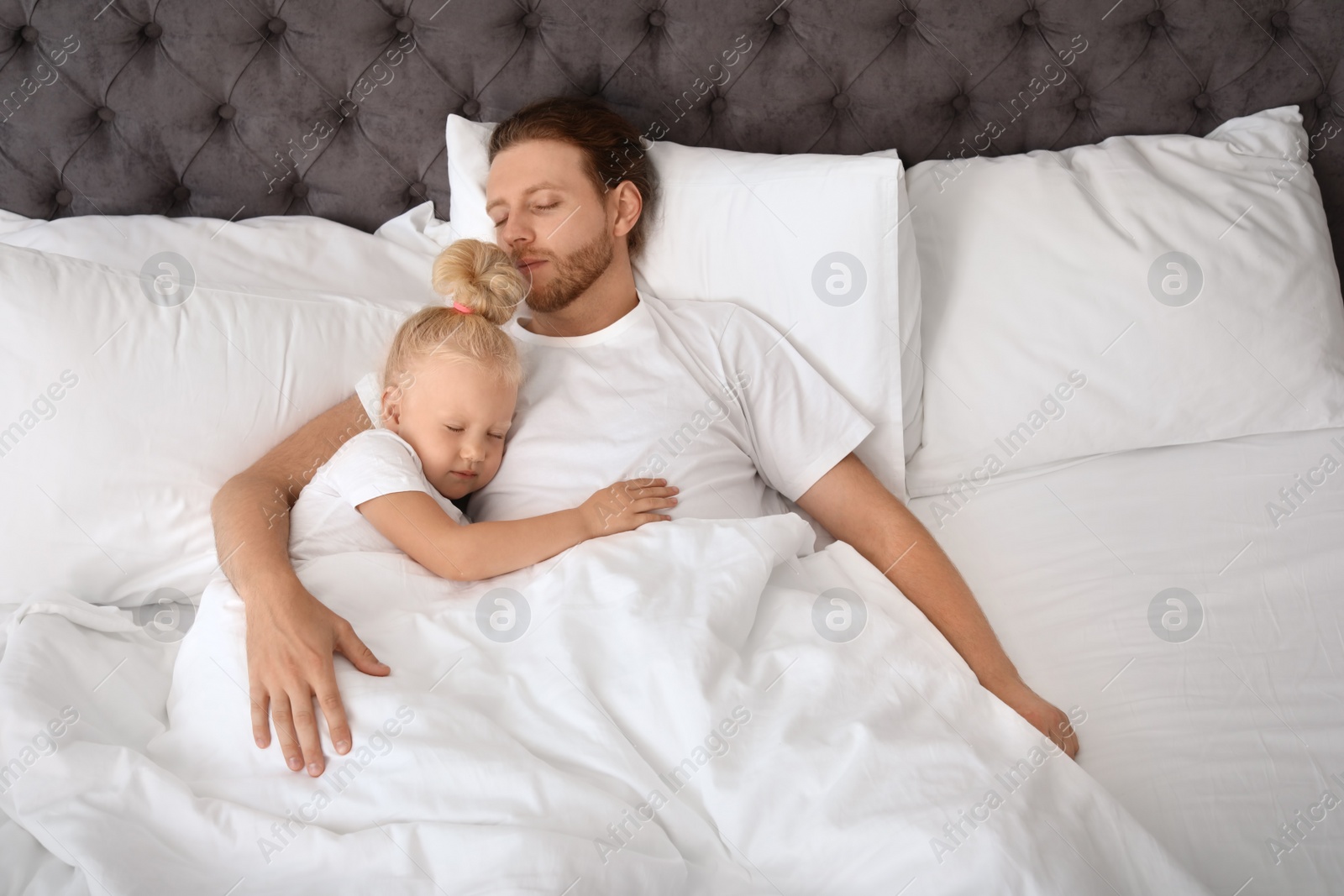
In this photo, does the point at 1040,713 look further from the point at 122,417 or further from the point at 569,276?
the point at 122,417

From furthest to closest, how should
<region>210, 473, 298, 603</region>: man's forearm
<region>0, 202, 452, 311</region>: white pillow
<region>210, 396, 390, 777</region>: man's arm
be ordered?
<region>0, 202, 452, 311</region>: white pillow < <region>210, 473, 298, 603</region>: man's forearm < <region>210, 396, 390, 777</region>: man's arm

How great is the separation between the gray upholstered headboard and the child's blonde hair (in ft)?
1.64

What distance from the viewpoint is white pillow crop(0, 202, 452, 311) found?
1.72 m

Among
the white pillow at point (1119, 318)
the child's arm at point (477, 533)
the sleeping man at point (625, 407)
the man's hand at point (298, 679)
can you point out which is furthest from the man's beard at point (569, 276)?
the man's hand at point (298, 679)

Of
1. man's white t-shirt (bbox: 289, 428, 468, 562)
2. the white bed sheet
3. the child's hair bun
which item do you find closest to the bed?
the white bed sheet

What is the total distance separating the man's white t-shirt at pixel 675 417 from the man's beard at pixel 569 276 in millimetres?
75

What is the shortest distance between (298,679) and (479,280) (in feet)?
2.42

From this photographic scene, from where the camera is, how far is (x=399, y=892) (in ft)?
3.19

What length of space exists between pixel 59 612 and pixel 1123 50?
7.43 ft

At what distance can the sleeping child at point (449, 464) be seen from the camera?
1377 millimetres

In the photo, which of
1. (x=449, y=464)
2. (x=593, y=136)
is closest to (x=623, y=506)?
(x=449, y=464)

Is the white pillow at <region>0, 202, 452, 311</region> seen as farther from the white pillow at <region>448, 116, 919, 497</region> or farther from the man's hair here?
the man's hair

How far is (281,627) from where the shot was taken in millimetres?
1185

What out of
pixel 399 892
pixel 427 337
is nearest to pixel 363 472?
pixel 427 337
